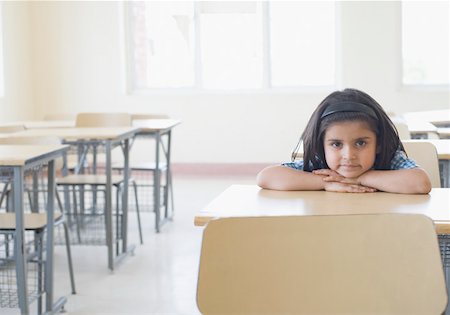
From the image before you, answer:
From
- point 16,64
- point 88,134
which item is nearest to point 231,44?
point 16,64

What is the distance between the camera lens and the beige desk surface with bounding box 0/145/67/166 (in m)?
3.19

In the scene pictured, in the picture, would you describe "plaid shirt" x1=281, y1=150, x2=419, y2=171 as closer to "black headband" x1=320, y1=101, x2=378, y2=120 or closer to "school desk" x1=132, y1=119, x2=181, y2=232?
"black headband" x1=320, y1=101, x2=378, y2=120

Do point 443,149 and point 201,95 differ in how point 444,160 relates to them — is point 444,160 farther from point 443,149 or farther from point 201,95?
point 201,95

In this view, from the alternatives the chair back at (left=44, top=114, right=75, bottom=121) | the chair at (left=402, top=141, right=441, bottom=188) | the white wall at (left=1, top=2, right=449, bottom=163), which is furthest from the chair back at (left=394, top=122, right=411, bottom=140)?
the white wall at (left=1, top=2, right=449, bottom=163)

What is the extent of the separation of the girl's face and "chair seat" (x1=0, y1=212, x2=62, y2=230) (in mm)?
1593

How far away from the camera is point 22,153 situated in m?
3.40

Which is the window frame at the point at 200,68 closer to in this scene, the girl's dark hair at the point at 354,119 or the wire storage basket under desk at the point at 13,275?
the wire storage basket under desk at the point at 13,275

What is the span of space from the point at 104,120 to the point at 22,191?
95.8 inches

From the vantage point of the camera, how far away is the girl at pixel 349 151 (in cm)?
235

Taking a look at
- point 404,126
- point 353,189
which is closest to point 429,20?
point 404,126

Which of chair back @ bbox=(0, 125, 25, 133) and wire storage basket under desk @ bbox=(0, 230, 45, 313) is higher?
chair back @ bbox=(0, 125, 25, 133)

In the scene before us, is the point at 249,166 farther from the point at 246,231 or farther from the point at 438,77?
the point at 246,231

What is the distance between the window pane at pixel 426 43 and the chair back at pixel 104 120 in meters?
3.83

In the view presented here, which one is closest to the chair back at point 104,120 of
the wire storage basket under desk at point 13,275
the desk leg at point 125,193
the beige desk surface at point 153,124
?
the beige desk surface at point 153,124
